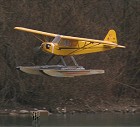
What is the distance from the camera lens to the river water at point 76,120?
23.4m

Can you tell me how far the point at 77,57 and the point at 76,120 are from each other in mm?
4363

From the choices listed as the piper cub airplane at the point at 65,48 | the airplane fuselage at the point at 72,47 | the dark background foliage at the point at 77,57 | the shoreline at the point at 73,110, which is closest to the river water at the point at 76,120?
the shoreline at the point at 73,110

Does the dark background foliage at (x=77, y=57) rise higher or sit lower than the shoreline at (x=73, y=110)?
higher

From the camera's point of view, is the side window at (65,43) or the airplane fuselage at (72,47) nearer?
the airplane fuselage at (72,47)

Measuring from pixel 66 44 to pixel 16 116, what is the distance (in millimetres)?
5595

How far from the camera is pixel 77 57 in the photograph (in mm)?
28422

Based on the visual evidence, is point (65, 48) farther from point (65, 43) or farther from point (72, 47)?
point (72, 47)

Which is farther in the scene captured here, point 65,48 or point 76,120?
point 76,120

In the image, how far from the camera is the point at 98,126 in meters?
23.0

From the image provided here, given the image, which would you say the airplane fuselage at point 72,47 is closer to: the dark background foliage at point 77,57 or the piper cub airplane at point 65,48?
the piper cub airplane at point 65,48

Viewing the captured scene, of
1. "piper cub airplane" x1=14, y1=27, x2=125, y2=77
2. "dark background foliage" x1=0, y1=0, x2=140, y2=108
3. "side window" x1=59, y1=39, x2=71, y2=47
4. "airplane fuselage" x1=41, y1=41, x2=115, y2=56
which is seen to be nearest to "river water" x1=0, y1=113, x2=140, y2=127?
"dark background foliage" x1=0, y1=0, x2=140, y2=108

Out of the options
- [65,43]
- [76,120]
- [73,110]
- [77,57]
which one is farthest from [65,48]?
[73,110]

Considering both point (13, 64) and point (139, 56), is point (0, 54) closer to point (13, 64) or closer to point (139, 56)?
point (13, 64)

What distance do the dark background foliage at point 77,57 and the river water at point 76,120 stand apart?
1.67 metres
